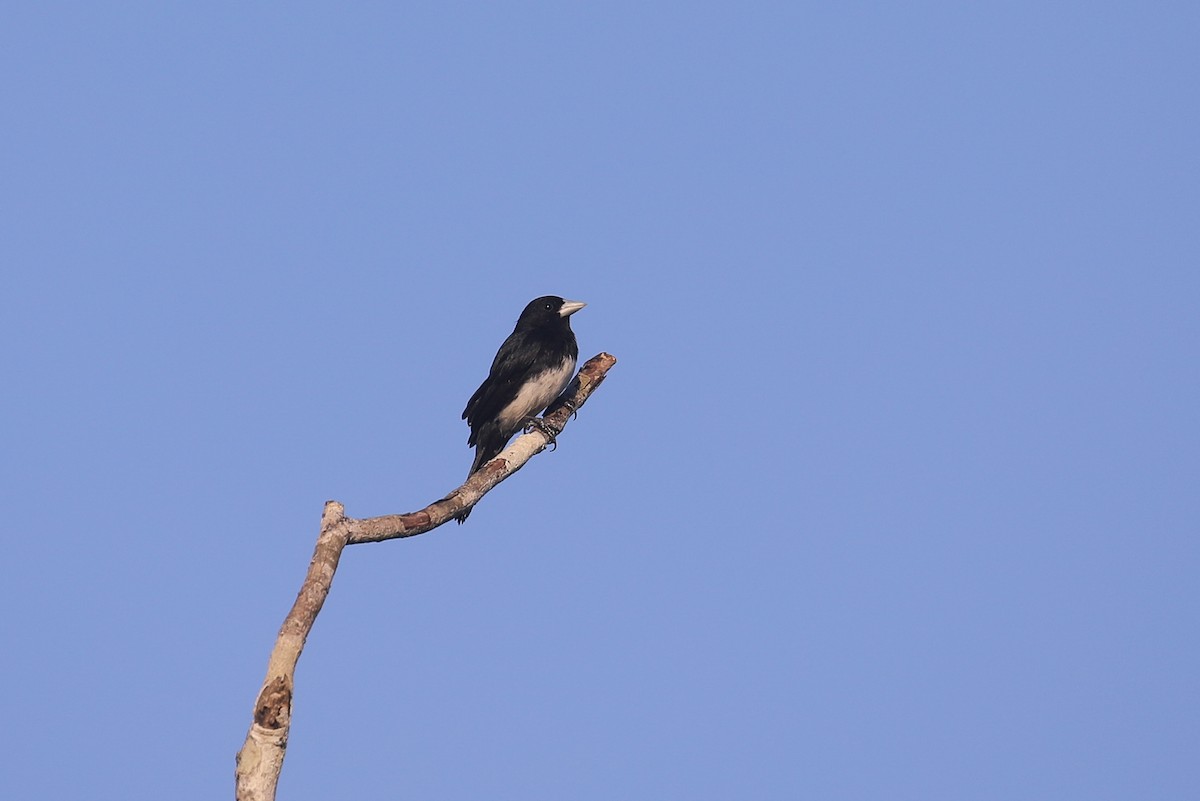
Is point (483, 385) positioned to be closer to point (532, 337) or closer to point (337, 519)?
point (532, 337)

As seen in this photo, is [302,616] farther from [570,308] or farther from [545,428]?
[570,308]

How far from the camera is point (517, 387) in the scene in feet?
33.8

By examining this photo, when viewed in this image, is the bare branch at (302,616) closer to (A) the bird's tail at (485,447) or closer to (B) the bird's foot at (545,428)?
(B) the bird's foot at (545,428)

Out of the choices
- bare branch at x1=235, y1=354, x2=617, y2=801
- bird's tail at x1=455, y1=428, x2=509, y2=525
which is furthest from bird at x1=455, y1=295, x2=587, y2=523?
bare branch at x1=235, y1=354, x2=617, y2=801

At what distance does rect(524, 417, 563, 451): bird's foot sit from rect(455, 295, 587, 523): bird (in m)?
0.03

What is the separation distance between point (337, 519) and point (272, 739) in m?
1.06

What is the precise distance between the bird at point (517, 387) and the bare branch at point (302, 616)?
114 inches

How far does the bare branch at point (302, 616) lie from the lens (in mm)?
5070

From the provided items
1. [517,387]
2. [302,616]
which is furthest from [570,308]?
[302,616]

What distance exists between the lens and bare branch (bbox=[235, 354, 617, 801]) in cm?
507

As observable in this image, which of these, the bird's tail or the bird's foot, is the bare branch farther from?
the bird's tail

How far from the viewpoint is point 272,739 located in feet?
16.7

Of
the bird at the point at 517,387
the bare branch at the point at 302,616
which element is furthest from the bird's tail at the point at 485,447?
the bare branch at the point at 302,616

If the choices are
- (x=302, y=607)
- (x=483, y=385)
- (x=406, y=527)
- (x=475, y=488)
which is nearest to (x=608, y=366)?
(x=483, y=385)
